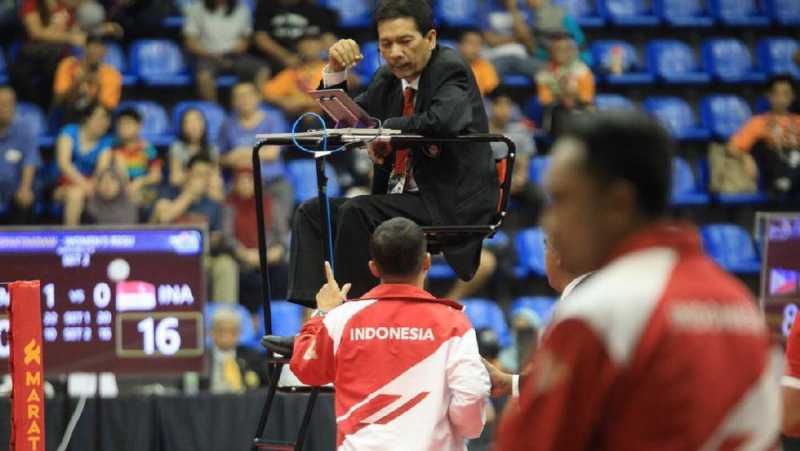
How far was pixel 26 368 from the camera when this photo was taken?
202 inches

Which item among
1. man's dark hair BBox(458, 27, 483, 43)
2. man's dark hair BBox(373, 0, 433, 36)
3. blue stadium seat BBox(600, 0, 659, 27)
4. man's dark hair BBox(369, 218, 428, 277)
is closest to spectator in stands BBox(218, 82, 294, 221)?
man's dark hair BBox(458, 27, 483, 43)

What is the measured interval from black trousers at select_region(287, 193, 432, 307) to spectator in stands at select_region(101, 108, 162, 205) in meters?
5.67

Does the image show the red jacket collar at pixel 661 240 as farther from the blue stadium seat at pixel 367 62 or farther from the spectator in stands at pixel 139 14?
the spectator in stands at pixel 139 14

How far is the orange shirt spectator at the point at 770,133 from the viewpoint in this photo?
13.0 meters

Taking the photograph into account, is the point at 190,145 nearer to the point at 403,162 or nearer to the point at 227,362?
the point at 227,362

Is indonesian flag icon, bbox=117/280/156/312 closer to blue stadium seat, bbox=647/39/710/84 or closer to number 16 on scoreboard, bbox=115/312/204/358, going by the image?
number 16 on scoreboard, bbox=115/312/204/358

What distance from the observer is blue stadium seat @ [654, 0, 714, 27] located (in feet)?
48.8

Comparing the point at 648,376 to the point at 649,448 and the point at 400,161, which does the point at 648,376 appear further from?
the point at 400,161

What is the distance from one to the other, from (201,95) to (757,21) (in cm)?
640

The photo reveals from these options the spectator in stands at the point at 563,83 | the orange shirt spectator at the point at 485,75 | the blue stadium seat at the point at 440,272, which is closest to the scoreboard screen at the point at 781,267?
the blue stadium seat at the point at 440,272

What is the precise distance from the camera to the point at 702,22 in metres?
14.9

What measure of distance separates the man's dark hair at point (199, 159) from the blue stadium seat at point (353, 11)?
9.24 ft

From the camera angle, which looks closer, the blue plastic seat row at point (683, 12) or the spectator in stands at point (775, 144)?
the spectator in stands at point (775, 144)

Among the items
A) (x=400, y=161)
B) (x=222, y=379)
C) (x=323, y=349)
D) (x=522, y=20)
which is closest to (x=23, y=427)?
(x=323, y=349)
